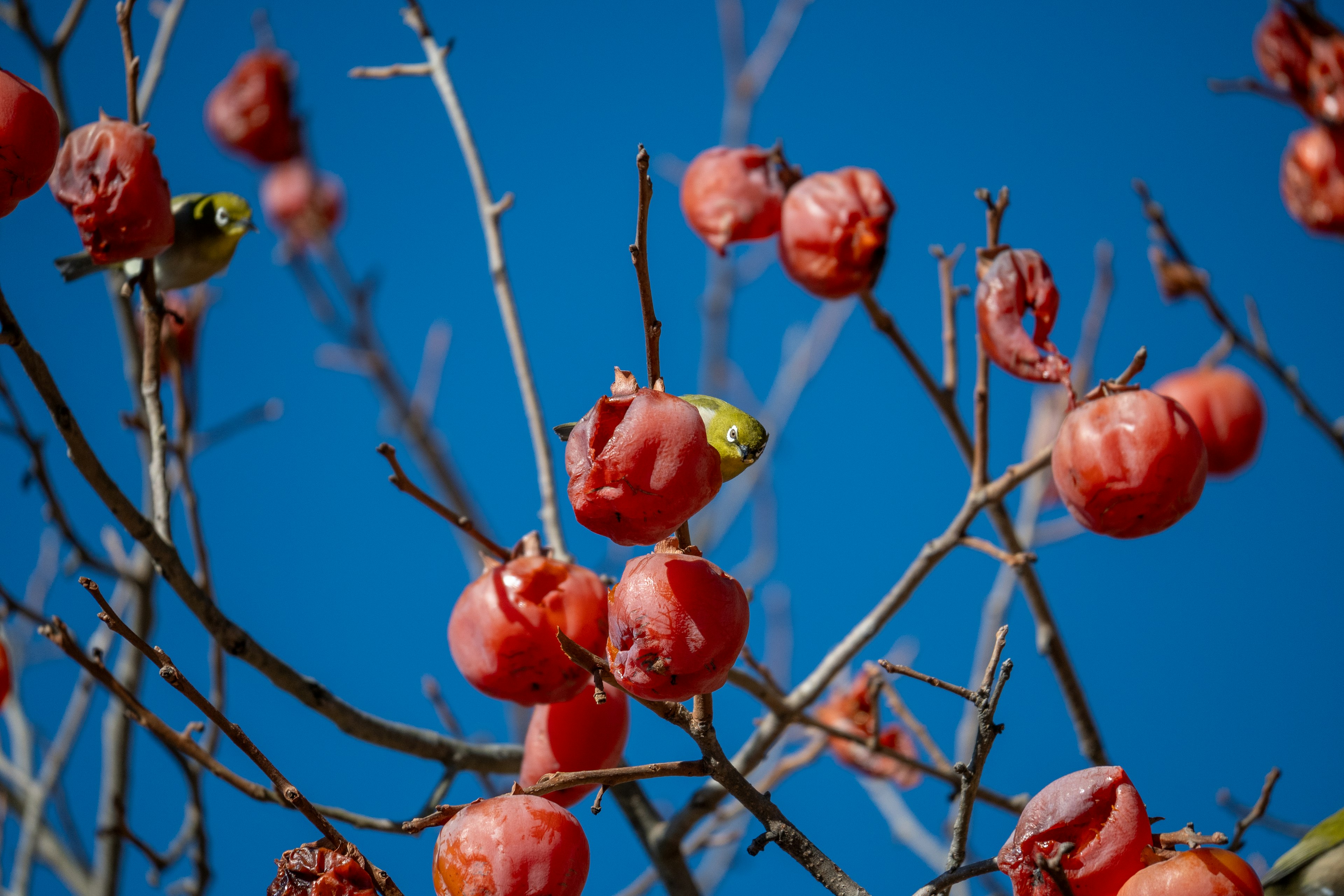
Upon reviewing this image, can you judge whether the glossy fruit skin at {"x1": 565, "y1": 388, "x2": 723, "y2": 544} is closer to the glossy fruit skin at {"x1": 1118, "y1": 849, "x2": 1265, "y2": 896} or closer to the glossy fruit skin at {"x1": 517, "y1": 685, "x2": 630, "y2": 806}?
the glossy fruit skin at {"x1": 517, "y1": 685, "x2": 630, "y2": 806}

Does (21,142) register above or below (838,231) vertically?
above

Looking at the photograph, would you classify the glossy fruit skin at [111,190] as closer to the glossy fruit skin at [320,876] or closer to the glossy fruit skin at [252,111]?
the glossy fruit skin at [320,876]

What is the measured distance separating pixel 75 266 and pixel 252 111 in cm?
171

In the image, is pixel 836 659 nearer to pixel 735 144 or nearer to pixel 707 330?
pixel 707 330

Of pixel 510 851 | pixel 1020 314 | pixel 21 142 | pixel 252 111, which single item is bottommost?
pixel 510 851

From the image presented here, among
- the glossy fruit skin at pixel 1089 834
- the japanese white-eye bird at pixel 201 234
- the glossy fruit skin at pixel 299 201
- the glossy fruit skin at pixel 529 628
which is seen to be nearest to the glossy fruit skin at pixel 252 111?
the glossy fruit skin at pixel 299 201

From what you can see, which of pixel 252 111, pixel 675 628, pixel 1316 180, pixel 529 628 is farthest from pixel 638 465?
pixel 252 111

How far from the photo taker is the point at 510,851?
76 cm

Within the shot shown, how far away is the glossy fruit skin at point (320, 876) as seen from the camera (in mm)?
724

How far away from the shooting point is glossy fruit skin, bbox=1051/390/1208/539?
875mm

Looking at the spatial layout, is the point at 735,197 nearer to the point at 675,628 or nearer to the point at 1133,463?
the point at 1133,463

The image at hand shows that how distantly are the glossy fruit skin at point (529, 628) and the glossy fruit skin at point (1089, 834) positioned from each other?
1.19ft

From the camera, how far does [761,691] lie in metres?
1.10

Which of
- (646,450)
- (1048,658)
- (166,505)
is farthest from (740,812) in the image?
(646,450)
